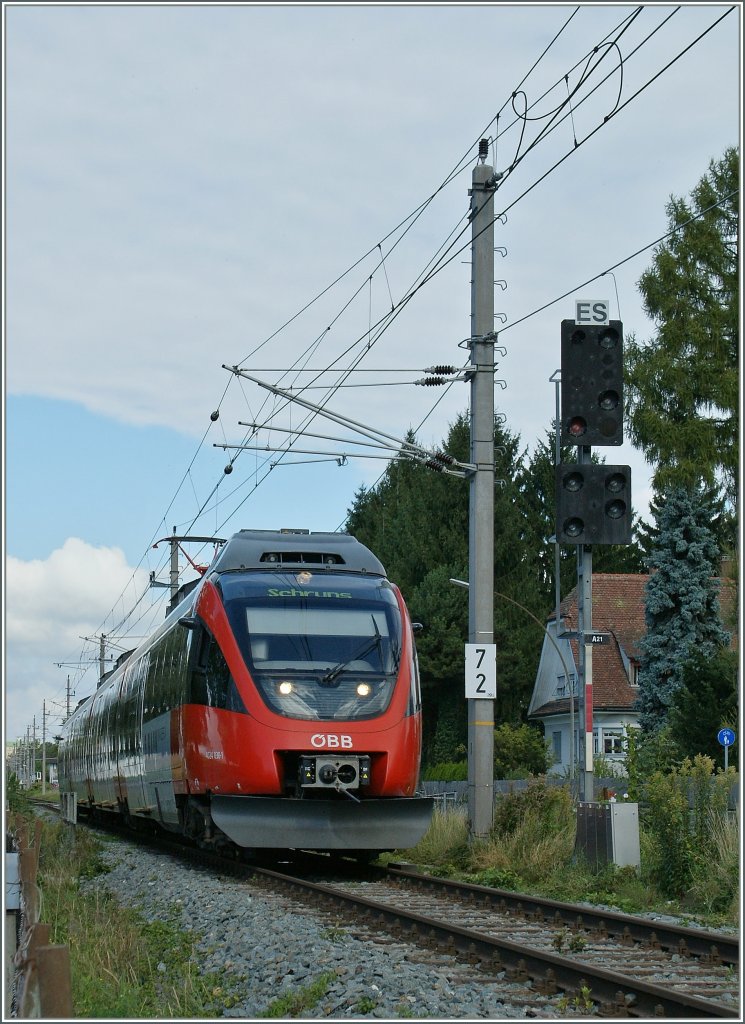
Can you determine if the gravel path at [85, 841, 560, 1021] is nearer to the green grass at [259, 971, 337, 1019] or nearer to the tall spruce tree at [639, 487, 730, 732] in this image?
the green grass at [259, 971, 337, 1019]

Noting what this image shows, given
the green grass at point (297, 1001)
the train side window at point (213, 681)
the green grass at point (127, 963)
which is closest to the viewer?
the green grass at point (297, 1001)

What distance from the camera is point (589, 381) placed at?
52.1 feet

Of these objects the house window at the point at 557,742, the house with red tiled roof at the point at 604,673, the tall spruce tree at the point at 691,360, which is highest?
the tall spruce tree at the point at 691,360

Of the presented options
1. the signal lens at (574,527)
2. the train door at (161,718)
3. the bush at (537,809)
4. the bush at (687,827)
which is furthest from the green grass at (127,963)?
the signal lens at (574,527)

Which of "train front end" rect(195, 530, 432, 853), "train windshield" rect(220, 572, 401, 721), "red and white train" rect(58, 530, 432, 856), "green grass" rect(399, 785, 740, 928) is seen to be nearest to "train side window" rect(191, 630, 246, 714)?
"red and white train" rect(58, 530, 432, 856)

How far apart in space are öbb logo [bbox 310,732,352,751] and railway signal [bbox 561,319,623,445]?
13.2 feet

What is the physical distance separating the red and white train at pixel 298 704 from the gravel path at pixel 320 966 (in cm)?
155

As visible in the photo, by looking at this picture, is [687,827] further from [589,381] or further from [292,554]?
Result: [292,554]

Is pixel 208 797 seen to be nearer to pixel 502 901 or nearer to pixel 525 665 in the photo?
pixel 502 901

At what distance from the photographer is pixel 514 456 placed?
74500mm

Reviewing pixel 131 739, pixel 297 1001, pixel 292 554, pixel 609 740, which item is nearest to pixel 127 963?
pixel 297 1001

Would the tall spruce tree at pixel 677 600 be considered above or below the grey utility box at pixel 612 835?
above

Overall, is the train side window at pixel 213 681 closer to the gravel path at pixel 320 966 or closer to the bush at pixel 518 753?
the gravel path at pixel 320 966

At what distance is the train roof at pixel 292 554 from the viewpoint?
16.7m
